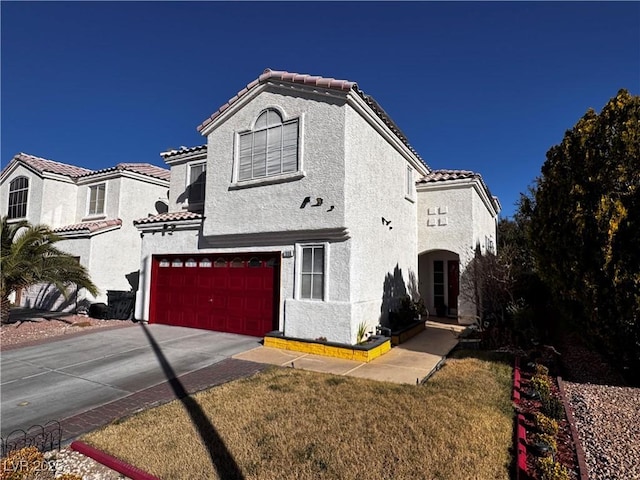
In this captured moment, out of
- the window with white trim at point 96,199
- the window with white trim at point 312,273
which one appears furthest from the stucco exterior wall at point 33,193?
the window with white trim at point 312,273

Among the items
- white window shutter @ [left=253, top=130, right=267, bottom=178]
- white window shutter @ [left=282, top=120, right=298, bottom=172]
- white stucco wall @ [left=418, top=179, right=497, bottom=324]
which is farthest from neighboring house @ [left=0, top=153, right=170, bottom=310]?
white stucco wall @ [left=418, top=179, right=497, bottom=324]

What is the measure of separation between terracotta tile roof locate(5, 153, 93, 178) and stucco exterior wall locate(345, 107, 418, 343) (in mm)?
17271

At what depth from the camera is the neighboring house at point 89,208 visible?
17672 millimetres

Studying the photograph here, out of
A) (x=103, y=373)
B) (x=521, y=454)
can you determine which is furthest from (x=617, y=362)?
(x=103, y=373)

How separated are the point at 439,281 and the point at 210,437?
12.7 meters

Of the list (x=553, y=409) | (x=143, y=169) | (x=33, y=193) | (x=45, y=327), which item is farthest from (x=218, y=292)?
(x=33, y=193)

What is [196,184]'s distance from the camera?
15945mm

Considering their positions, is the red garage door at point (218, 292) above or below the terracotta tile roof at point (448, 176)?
below

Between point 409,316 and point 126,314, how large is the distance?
11720 millimetres

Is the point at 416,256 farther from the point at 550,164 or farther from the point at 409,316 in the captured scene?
the point at 550,164

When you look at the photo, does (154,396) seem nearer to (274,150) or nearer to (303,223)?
(303,223)

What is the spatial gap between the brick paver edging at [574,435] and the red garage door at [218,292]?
7545 millimetres

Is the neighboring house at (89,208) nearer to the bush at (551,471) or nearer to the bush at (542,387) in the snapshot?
the bush at (542,387)

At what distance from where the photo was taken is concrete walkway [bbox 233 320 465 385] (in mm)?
7898
